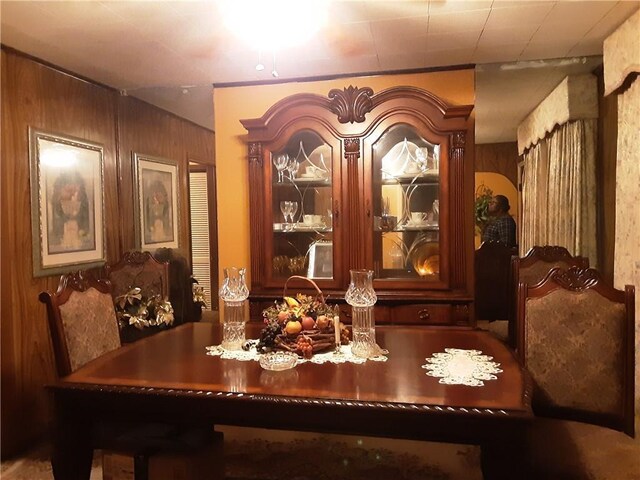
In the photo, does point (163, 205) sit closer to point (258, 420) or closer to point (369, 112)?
point (369, 112)

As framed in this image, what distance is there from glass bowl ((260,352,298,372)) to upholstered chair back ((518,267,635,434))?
898 millimetres

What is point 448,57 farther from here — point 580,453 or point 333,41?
point 580,453

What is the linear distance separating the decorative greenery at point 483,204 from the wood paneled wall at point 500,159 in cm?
21

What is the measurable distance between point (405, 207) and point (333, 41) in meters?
1.11

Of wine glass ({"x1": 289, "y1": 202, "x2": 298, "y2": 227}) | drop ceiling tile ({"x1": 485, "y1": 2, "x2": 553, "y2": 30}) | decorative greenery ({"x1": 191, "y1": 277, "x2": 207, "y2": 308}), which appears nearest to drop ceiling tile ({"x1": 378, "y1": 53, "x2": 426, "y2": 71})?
drop ceiling tile ({"x1": 485, "y1": 2, "x2": 553, "y2": 30})

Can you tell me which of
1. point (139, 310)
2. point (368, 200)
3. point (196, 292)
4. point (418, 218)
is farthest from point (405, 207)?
point (196, 292)

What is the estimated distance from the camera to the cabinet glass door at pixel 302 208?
324 centimetres

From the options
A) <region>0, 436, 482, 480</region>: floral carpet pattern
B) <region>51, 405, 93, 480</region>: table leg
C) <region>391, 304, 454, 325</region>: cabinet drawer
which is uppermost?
<region>391, 304, 454, 325</region>: cabinet drawer

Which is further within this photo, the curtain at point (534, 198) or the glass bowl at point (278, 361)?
the curtain at point (534, 198)

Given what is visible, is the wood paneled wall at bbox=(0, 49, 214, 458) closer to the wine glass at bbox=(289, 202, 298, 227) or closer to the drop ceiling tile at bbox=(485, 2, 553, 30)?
the wine glass at bbox=(289, 202, 298, 227)

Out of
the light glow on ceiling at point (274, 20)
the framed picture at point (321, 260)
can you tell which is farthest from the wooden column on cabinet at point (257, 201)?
the light glow on ceiling at point (274, 20)

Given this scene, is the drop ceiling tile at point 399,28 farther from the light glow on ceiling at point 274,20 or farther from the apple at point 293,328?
the apple at point 293,328

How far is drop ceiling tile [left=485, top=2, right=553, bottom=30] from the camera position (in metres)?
2.37

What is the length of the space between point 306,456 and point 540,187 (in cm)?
305
